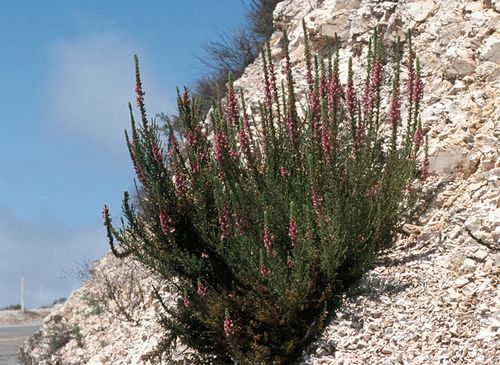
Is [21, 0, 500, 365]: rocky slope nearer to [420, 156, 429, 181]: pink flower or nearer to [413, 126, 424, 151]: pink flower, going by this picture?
[420, 156, 429, 181]: pink flower

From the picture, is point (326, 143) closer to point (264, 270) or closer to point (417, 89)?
point (264, 270)

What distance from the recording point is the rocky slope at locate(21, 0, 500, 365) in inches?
247

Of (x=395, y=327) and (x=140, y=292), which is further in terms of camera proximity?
(x=140, y=292)

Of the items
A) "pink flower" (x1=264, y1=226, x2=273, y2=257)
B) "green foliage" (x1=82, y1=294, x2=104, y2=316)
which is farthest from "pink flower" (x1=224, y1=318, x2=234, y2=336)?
"green foliage" (x1=82, y1=294, x2=104, y2=316)

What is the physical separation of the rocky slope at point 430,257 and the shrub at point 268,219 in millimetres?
282

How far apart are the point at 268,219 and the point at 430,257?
1453mm

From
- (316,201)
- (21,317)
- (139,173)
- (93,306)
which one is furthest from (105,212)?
(21,317)

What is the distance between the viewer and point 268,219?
700 cm

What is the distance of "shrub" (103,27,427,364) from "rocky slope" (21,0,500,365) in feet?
0.93

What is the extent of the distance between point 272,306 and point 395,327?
1040 mm

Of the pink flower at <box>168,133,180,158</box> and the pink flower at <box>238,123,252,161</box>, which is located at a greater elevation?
the pink flower at <box>168,133,180,158</box>

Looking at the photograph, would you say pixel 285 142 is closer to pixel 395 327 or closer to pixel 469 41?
pixel 395 327

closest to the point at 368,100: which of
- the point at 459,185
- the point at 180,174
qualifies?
the point at 459,185

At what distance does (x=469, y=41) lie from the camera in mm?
9891
